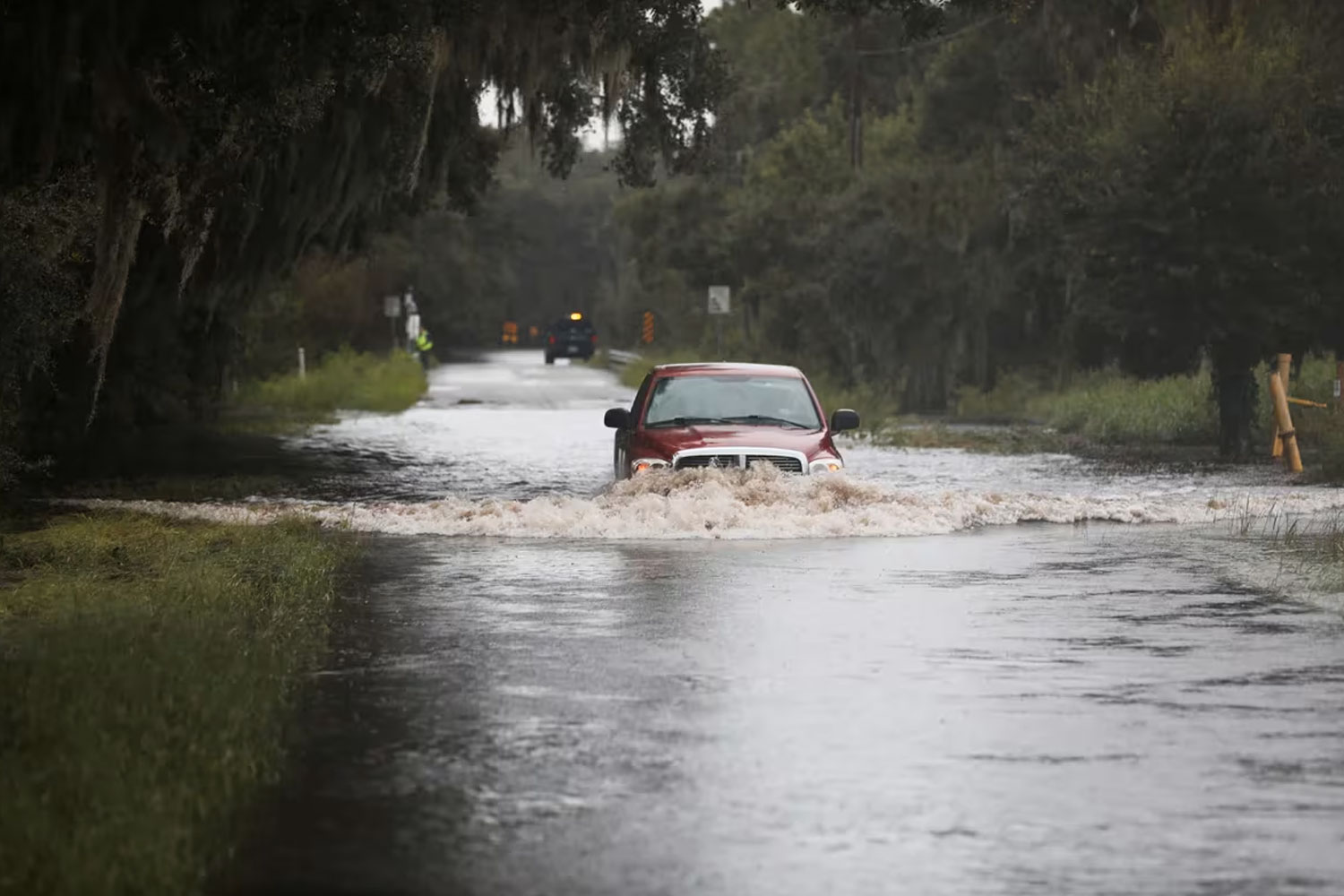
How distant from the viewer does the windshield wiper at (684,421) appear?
77.7ft

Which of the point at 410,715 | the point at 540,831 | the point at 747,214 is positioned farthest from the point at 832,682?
the point at 747,214

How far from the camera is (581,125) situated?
1463 inches

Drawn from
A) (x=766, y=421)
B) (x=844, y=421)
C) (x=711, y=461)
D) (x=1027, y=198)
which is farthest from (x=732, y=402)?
(x=1027, y=198)

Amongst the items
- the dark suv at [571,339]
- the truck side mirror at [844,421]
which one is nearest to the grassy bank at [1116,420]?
the truck side mirror at [844,421]

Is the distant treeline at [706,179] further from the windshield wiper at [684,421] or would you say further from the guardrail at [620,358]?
the guardrail at [620,358]

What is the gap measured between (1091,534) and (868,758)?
1315 centimetres

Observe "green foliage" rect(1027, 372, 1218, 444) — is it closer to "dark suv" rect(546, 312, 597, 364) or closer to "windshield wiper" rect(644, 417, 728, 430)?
"windshield wiper" rect(644, 417, 728, 430)

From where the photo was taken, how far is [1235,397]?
37.1 m

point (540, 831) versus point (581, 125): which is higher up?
point (581, 125)

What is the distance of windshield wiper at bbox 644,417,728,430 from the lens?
23.7 m

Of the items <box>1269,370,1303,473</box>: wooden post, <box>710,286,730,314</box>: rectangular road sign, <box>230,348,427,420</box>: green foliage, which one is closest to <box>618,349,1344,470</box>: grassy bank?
<box>1269,370,1303,473</box>: wooden post

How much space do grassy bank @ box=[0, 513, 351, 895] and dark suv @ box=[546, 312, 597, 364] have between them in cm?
10220

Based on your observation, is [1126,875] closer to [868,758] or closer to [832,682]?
[868,758]

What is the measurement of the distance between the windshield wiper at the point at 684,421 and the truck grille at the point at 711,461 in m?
0.78
